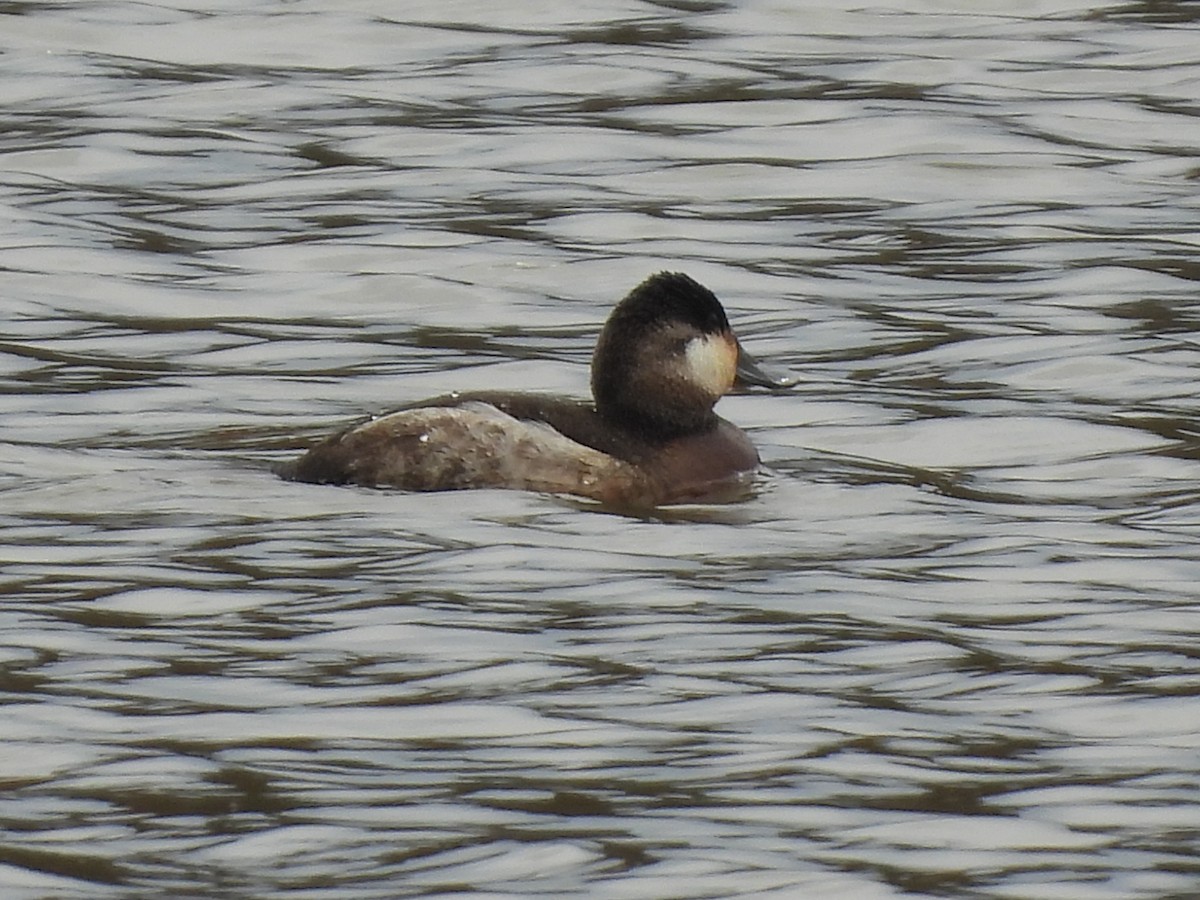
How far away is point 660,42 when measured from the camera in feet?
55.7

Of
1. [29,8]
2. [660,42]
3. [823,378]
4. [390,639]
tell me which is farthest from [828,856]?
[29,8]

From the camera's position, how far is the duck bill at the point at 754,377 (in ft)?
33.6

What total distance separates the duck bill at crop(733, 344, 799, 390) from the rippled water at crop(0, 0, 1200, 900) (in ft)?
0.63

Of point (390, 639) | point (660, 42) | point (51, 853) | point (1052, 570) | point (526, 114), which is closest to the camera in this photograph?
point (51, 853)

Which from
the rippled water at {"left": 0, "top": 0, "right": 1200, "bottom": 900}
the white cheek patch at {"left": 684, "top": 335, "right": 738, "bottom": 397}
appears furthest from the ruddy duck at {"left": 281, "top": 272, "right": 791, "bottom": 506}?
the rippled water at {"left": 0, "top": 0, "right": 1200, "bottom": 900}

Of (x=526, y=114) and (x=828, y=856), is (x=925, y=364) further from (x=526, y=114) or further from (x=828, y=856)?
(x=828, y=856)

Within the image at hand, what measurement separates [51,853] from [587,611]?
2.23 meters

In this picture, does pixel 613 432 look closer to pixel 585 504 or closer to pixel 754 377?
pixel 585 504

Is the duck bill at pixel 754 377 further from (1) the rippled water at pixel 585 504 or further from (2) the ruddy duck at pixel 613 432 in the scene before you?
(1) the rippled water at pixel 585 504

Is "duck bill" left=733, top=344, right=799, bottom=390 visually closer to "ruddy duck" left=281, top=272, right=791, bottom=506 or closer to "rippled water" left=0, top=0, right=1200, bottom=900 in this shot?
"ruddy duck" left=281, top=272, right=791, bottom=506

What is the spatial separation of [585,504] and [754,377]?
1.24 metres

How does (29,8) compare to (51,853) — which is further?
(29,8)

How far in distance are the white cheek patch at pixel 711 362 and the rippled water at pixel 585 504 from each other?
37cm

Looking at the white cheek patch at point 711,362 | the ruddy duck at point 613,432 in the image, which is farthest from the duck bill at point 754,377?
the white cheek patch at point 711,362
